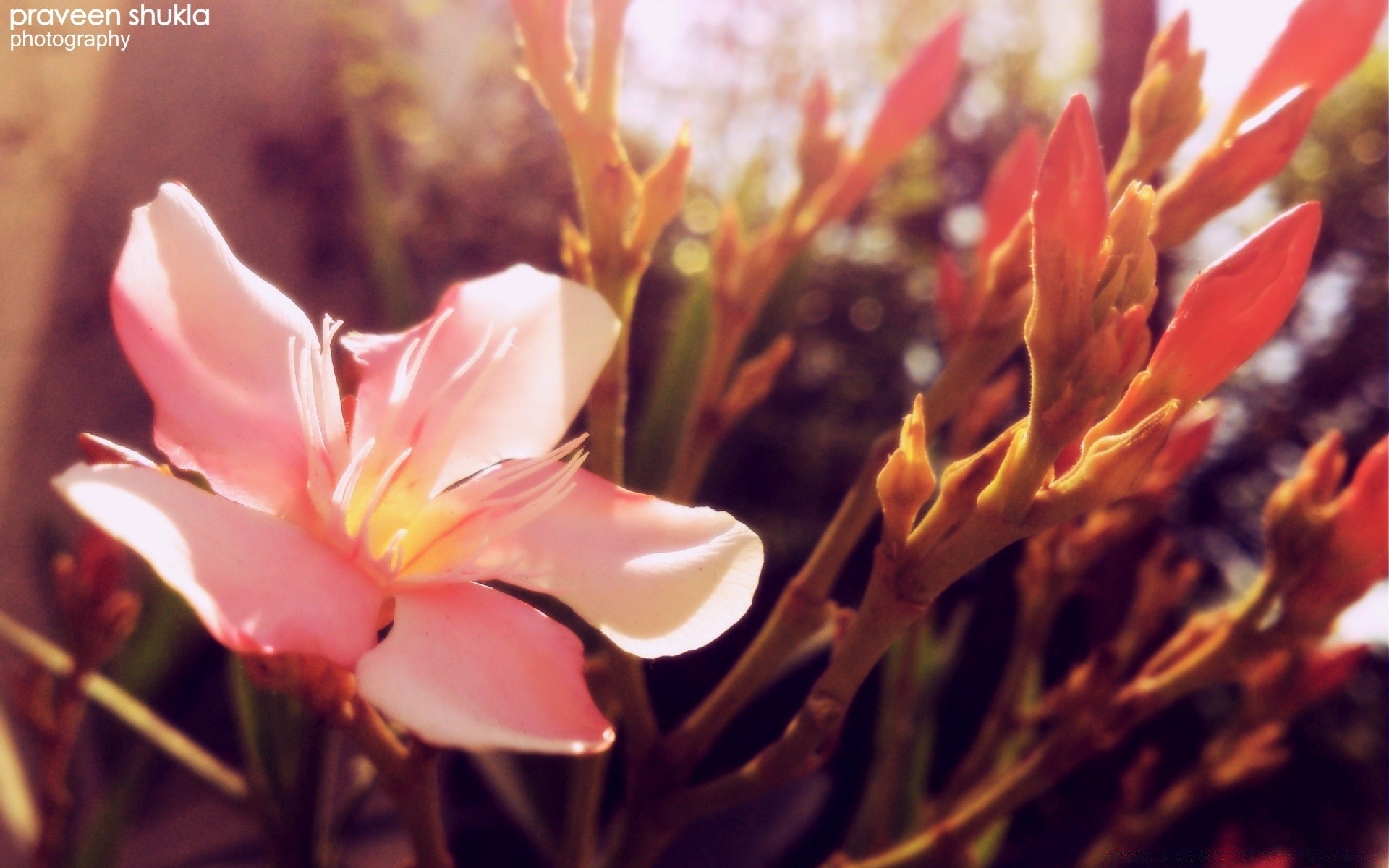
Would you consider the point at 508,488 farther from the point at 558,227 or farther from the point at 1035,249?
the point at 558,227

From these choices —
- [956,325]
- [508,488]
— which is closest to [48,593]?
[508,488]

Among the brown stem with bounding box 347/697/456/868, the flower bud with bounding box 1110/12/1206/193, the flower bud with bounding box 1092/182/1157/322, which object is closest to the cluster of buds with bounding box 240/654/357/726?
the brown stem with bounding box 347/697/456/868

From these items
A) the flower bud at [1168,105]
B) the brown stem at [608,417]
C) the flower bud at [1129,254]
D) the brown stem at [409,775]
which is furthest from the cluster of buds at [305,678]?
the flower bud at [1168,105]

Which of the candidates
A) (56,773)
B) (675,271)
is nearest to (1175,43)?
(56,773)

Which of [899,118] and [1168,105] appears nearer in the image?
[1168,105]

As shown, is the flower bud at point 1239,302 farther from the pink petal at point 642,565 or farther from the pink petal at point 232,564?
the pink petal at point 232,564

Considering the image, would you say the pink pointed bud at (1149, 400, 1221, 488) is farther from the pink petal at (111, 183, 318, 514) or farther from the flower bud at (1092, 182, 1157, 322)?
the pink petal at (111, 183, 318, 514)

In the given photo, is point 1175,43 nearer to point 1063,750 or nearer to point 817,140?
point 817,140

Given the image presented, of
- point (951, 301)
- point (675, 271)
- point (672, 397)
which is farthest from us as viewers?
point (675, 271)
